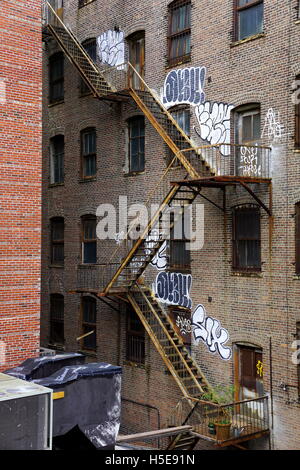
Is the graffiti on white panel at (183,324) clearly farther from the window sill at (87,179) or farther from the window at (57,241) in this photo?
the window at (57,241)

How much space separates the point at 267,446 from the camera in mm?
15867

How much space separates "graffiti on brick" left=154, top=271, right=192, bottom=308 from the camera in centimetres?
1850

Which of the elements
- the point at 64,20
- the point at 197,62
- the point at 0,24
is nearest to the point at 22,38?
the point at 0,24

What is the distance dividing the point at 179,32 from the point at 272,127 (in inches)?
206

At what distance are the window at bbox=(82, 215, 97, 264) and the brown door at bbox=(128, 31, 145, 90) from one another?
17.4 feet

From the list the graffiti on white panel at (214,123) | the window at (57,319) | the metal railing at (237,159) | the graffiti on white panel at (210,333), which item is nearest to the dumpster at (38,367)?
the graffiti on white panel at (210,333)

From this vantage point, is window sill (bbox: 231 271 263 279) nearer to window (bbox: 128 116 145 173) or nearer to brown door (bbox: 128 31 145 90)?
window (bbox: 128 116 145 173)

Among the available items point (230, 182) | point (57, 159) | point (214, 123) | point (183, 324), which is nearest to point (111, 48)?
point (57, 159)

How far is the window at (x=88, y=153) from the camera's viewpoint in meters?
23.0

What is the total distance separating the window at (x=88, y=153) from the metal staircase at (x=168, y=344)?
572 centimetres

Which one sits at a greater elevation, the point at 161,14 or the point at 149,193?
the point at 161,14

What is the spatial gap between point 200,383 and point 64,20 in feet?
51.7

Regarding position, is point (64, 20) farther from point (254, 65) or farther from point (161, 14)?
point (254, 65)

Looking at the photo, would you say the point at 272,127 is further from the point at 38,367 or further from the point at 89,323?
the point at 89,323
